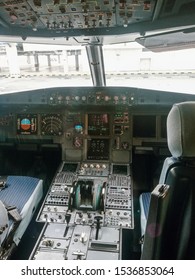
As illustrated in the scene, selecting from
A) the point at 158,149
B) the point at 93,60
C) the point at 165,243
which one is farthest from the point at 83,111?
the point at 165,243

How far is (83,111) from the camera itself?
3.06 metres

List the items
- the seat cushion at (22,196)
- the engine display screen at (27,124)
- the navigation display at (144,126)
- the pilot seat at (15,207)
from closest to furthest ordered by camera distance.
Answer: the pilot seat at (15,207) < the seat cushion at (22,196) < the navigation display at (144,126) < the engine display screen at (27,124)

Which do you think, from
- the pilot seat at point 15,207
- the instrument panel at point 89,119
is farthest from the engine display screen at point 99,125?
the pilot seat at point 15,207

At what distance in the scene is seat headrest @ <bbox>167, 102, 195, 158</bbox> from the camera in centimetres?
105

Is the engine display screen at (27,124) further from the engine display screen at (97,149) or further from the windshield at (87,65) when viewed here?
the engine display screen at (97,149)

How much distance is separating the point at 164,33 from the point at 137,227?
5.80 feet

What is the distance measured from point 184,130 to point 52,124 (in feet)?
7.30

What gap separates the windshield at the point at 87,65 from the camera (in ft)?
9.49

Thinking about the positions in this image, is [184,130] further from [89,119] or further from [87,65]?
[87,65]

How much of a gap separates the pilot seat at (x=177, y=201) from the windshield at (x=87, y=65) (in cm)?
186

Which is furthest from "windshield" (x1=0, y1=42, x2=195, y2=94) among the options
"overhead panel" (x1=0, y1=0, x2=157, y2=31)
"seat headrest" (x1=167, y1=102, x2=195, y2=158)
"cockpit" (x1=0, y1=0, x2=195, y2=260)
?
"seat headrest" (x1=167, y1=102, x2=195, y2=158)

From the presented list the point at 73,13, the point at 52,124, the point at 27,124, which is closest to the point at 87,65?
the point at 52,124

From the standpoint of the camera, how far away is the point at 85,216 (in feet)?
7.07
